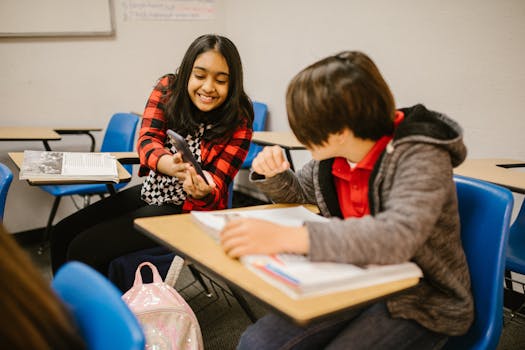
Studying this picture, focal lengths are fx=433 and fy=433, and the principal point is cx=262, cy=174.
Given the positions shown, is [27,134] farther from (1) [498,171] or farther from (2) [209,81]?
(1) [498,171]

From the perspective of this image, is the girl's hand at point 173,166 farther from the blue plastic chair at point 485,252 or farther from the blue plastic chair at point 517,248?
the blue plastic chair at point 517,248

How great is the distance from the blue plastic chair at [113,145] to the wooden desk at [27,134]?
12.0 inches

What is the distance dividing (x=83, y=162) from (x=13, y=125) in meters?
1.44

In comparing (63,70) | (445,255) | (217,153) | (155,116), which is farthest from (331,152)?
(63,70)

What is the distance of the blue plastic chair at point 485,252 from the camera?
0.96 meters

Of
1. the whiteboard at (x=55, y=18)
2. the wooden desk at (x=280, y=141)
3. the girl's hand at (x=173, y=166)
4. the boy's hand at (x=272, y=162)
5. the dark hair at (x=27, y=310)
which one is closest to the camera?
the dark hair at (x=27, y=310)

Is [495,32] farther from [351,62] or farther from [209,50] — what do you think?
[351,62]

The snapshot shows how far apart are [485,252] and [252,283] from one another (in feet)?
1.94

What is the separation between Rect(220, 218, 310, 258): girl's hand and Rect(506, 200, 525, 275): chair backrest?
46.0 inches

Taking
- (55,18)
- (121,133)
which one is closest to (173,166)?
(121,133)

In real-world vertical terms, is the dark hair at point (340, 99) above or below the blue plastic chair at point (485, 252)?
above

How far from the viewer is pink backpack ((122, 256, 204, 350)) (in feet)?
3.84

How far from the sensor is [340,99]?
33.7 inches

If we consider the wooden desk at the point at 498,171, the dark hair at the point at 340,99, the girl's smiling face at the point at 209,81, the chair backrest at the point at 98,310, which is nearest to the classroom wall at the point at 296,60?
the wooden desk at the point at 498,171
